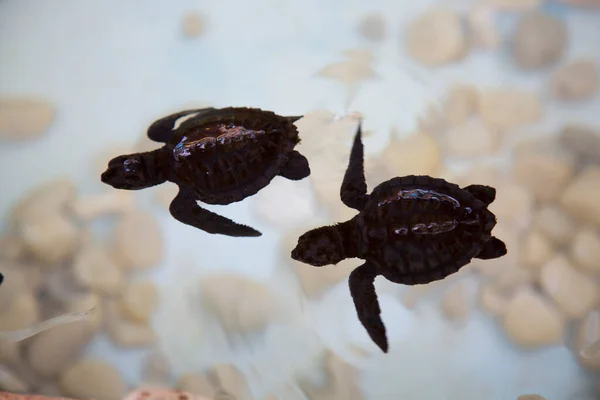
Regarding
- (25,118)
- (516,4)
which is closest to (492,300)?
(516,4)

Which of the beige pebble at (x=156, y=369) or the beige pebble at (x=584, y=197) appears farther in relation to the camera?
the beige pebble at (x=156, y=369)

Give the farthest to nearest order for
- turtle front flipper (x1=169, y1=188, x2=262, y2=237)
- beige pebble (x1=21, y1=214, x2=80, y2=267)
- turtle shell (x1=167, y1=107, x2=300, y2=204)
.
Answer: beige pebble (x1=21, y1=214, x2=80, y2=267)
turtle front flipper (x1=169, y1=188, x2=262, y2=237)
turtle shell (x1=167, y1=107, x2=300, y2=204)

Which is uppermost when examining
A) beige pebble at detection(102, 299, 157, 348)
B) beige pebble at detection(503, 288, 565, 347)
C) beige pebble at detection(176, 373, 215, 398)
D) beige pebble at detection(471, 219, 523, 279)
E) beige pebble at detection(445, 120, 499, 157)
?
beige pebble at detection(445, 120, 499, 157)

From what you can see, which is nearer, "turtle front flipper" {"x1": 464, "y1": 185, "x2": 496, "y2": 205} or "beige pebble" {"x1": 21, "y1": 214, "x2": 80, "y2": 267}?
"turtle front flipper" {"x1": 464, "y1": 185, "x2": 496, "y2": 205}

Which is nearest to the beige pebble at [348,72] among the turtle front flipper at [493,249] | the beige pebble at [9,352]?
the turtle front flipper at [493,249]

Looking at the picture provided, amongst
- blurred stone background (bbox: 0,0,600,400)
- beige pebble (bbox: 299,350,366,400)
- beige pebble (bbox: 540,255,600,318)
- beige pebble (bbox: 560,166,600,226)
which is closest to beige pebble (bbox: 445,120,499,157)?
blurred stone background (bbox: 0,0,600,400)

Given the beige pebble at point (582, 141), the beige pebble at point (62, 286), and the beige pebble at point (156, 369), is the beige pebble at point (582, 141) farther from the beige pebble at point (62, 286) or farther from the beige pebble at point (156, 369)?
the beige pebble at point (62, 286)

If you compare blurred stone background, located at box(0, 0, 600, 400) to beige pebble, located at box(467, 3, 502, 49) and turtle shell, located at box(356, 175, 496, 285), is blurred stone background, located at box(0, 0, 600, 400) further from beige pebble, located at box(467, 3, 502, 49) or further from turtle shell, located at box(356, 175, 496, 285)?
turtle shell, located at box(356, 175, 496, 285)
